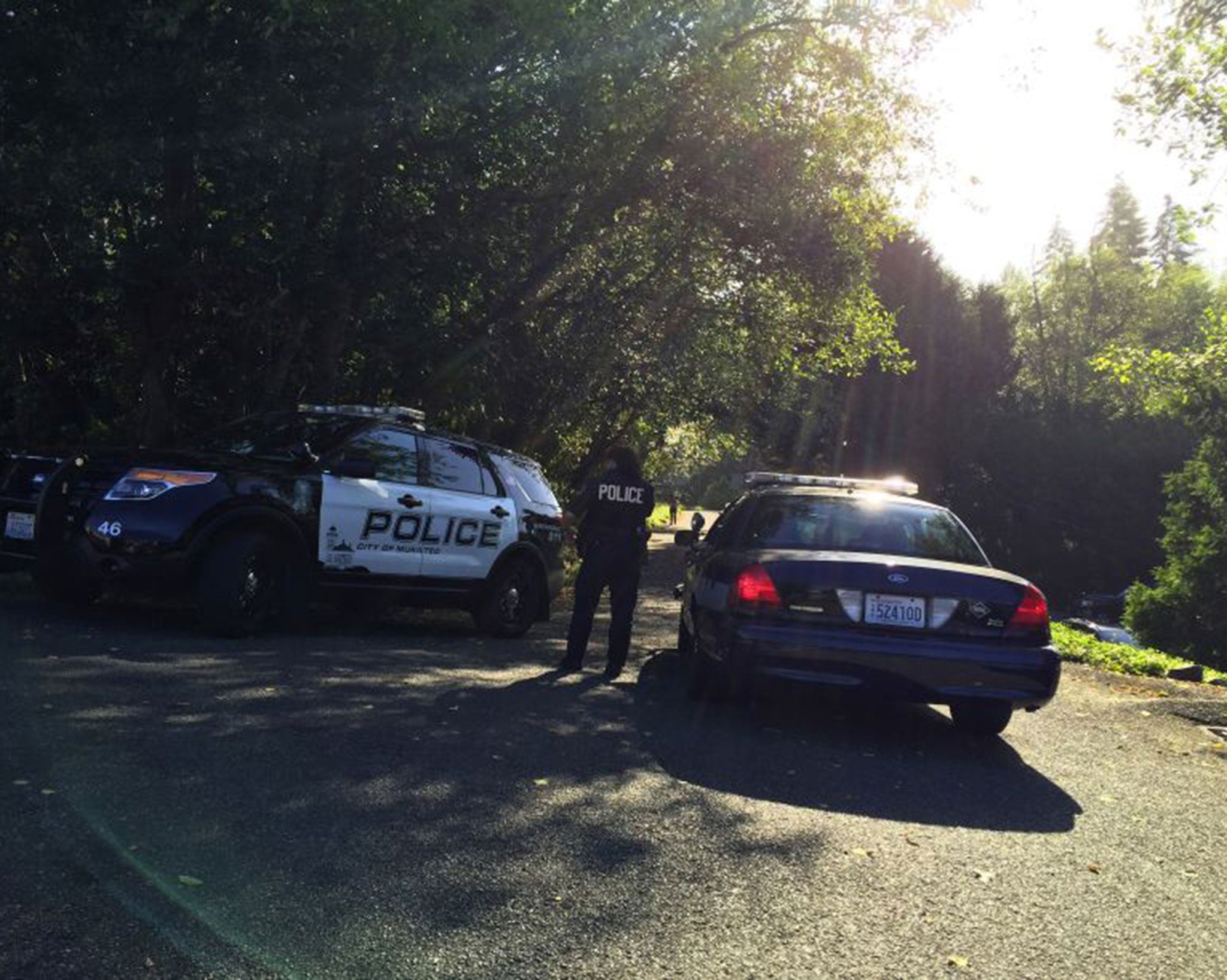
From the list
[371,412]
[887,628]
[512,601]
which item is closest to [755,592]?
[887,628]

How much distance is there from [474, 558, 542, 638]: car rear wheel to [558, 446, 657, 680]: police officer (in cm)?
208

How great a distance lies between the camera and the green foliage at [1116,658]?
A: 507 inches

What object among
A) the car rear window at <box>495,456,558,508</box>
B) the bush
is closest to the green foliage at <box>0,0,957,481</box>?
the car rear window at <box>495,456,558,508</box>

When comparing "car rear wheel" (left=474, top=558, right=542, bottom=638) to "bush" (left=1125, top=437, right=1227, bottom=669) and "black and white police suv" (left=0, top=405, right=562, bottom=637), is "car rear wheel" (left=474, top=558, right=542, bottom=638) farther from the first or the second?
"bush" (left=1125, top=437, right=1227, bottom=669)

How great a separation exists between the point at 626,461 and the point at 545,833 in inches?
179

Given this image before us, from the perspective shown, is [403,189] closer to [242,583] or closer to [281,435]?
[281,435]

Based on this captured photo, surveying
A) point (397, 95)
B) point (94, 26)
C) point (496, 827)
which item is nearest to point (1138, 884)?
point (496, 827)

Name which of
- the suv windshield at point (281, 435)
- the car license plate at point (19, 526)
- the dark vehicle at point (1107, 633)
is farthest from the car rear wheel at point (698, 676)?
the dark vehicle at point (1107, 633)

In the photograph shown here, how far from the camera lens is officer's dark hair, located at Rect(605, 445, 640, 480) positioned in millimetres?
8875

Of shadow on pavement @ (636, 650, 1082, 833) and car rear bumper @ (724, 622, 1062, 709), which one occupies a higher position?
car rear bumper @ (724, 622, 1062, 709)

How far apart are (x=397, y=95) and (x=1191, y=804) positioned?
A: 992 centimetres

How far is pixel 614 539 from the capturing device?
28.9 ft

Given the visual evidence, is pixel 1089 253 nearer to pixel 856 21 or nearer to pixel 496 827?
pixel 856 21

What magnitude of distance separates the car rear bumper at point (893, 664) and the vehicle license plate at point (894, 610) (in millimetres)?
92
